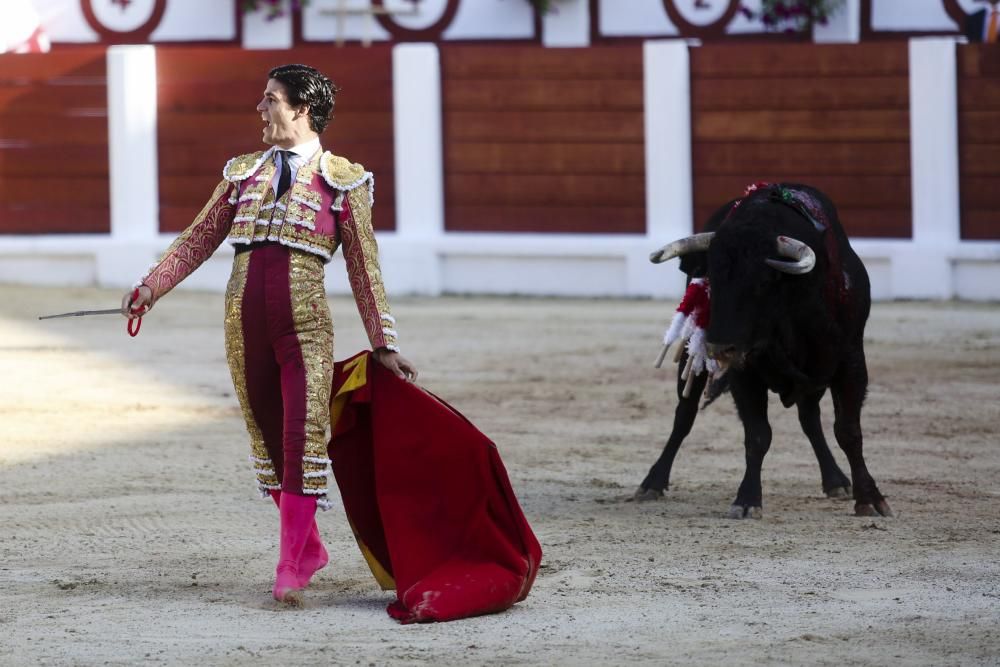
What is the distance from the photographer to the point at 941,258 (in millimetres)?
9102

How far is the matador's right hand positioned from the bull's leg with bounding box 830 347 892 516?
182cm

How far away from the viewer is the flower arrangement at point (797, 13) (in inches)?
413

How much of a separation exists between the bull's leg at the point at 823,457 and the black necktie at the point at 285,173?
1.81m

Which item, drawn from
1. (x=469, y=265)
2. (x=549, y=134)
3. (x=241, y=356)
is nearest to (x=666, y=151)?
(x=549, y=134)

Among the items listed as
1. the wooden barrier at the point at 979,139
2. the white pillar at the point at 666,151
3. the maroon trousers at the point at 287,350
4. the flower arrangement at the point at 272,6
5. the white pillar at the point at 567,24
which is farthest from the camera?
the flower arrangement at the point at 272,6

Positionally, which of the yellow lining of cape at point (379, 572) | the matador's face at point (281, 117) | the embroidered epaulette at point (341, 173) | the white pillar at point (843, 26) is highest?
the white pillar at point (843, 26)

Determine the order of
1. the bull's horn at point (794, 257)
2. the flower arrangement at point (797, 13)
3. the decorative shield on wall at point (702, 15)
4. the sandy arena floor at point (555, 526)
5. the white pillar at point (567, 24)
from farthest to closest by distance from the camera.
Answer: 1. the white pillar at point (567, 24)
2. the decorative shield on wall at point (702, 15)
3. the flower arrangement at point (797, 13)
4. the bull's horn at point (794, 257)
5. the sandy arena floor at point (555, 526)

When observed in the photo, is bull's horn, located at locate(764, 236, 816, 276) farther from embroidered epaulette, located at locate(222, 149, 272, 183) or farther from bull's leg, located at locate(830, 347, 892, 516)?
embroidered epaulette, located at locate(222, 149, 272, 183)

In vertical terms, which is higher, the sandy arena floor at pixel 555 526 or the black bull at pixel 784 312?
the black bull at pixel 784 312

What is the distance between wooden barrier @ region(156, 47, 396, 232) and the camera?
987 cm

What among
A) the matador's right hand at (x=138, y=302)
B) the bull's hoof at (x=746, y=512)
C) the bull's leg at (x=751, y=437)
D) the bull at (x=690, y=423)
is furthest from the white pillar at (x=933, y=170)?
the matador's right hand at (x=138, y=302)

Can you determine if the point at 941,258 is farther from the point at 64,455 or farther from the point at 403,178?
the point at 64,455

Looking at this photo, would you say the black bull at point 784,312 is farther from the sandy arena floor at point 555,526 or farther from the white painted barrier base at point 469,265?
the white painted barrier base at point 469,265

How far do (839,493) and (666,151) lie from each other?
5.18m
